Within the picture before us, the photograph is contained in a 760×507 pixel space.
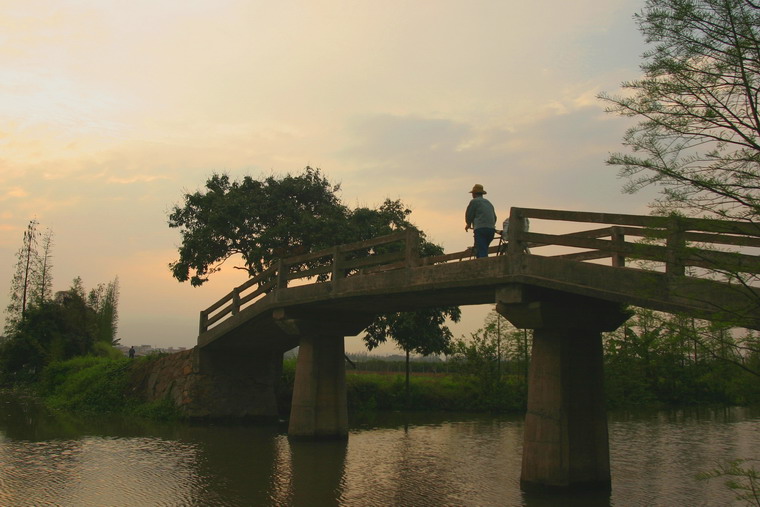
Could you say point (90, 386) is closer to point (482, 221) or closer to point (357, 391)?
point (357, 391)

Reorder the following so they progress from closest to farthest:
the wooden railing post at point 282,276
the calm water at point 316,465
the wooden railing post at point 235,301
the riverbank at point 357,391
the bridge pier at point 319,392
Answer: the calm water at point 316,465
the bridge pier at point 319,392
the wooden railing post at point 282,276
the wooden railing post at point 235,301
the riverbank at point 357,391

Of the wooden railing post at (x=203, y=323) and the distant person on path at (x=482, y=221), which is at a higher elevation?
→ the distant person on path at (x=482, y=221)

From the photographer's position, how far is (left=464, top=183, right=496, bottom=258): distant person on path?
48.5ft

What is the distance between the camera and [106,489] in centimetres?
1367

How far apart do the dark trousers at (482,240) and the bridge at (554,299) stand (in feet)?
0.96

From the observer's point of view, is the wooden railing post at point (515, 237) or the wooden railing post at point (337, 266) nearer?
the wooden railing post at point (515, 237)

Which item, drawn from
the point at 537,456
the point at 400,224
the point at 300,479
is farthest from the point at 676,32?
the point at 400,224

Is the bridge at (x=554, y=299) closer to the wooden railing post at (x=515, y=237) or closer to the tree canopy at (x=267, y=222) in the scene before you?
the wooden railing post at (x=515, y=237)

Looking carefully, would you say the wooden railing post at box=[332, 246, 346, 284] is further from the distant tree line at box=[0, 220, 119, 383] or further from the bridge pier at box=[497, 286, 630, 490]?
the distant tree line at box=[0, 220, 119, 383]

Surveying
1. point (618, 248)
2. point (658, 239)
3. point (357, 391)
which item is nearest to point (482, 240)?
point (618, 248)

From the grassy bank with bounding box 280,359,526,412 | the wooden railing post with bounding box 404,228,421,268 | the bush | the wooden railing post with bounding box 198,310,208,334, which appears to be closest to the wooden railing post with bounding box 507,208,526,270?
the wooden railing post with bounding box 404,228,421,268

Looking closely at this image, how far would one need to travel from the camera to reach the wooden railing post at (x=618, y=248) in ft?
38.8

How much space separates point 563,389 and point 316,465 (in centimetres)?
681

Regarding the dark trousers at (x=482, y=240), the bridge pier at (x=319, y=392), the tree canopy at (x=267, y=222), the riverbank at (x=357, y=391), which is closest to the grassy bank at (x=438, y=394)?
the riverbank at (x=357, y=391)
